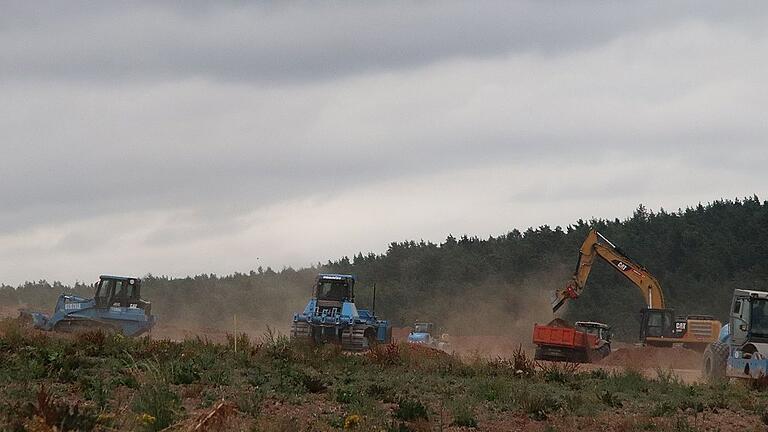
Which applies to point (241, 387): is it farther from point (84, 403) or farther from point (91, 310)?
point (91, 310)

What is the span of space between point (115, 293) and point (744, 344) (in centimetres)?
2658

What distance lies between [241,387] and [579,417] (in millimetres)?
6495

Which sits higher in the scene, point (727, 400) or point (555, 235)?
point (555, 235)

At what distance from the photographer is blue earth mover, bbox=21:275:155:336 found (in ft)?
140

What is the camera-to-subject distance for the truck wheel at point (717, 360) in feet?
98.2

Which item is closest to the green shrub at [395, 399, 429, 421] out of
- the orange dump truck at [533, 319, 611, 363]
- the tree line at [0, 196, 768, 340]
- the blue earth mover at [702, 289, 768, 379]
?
the blue earth mover at [702, 289, 768, 379]

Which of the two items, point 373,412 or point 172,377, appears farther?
point 172,377

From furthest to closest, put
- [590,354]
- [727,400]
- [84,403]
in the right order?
[590,354] < [727,400] < [84,403]

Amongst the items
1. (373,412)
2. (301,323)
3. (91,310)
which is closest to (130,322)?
(91,310)

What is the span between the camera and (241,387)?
20.3m

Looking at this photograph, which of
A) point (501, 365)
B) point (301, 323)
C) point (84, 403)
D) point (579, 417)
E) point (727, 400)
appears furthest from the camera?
point (301, 323)

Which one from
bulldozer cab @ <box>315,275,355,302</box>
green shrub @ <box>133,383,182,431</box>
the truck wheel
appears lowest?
green shrub @ <box>133,383,182,431</box>

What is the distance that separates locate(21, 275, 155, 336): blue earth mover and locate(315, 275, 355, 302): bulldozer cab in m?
7.79

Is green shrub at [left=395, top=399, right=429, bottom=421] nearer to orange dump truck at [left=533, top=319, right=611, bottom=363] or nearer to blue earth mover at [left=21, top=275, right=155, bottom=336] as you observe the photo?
orange dump truck at [left=533, top=319, right=611, bottom=363]
